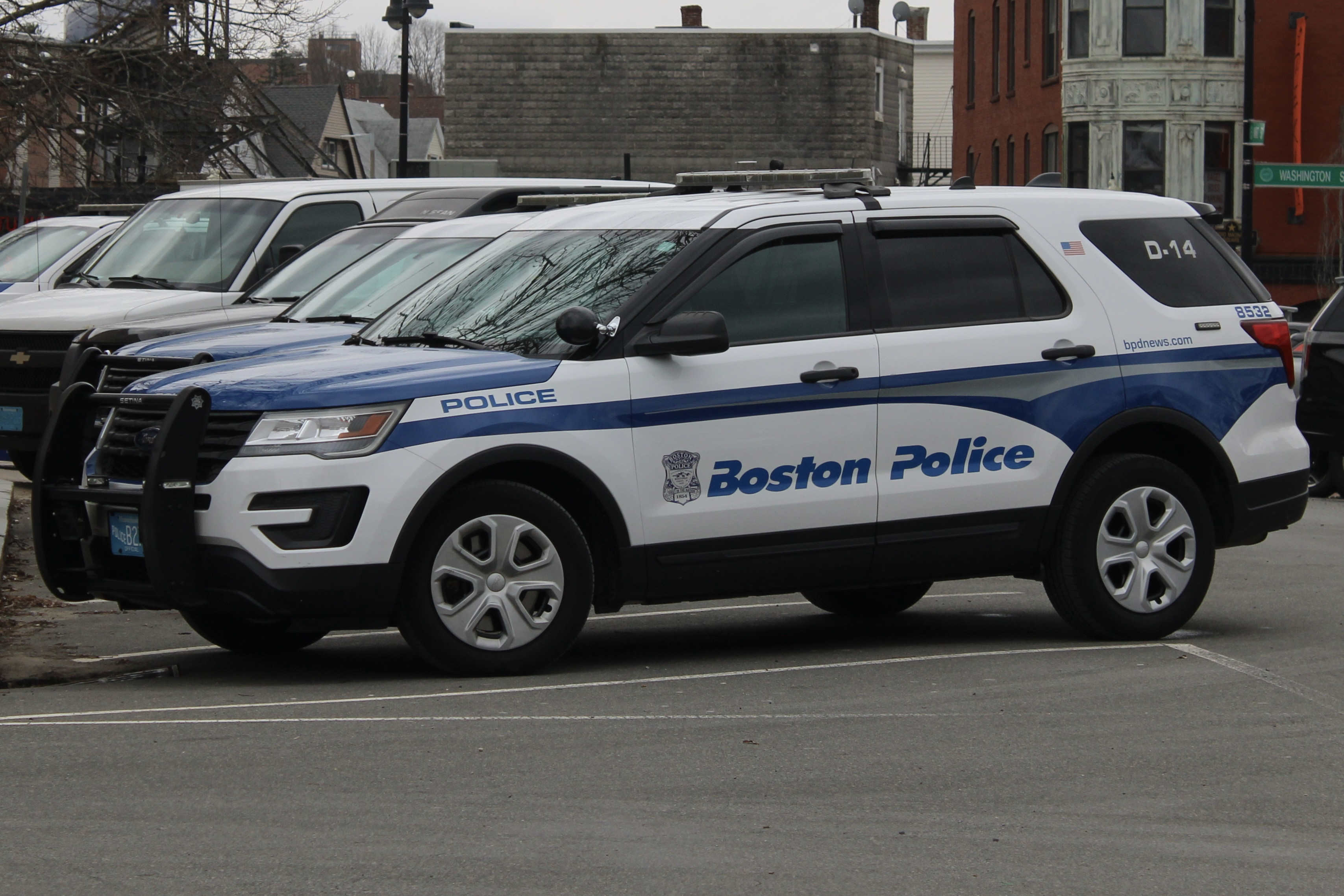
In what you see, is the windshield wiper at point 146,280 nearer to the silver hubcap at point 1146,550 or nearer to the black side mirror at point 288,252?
the black side mirror at point 288,252

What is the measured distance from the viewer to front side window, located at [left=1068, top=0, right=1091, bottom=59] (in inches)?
1667

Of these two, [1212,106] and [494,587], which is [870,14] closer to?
[1212,106]

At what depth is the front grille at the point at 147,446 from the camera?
721cm

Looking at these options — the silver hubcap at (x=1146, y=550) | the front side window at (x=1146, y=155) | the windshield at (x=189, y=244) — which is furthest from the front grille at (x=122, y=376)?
the front side window at (x=1146, y=155)

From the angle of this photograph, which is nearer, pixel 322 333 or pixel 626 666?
pixel 626 666

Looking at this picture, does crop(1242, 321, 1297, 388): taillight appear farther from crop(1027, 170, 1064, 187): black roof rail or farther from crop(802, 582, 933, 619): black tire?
crop(802, 582, 933, 619): black tire

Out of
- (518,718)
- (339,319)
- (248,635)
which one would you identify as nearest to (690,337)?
(518,718)

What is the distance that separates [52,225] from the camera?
20391mm

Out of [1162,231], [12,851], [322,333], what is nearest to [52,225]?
[322,333]

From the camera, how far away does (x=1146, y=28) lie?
4203 cm

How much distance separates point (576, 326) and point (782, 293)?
104 centimetres

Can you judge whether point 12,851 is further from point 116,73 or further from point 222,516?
point 116,73

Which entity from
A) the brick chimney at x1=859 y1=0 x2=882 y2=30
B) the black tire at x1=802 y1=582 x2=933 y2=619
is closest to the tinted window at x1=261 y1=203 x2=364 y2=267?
the black tire at x1=802 y1=582 x2=933 y2=619

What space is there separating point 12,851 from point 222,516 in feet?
7.19
